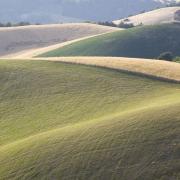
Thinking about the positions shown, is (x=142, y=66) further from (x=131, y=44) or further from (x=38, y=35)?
(x=38, y=35)

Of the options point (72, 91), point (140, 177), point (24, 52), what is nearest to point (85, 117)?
point (72, 91)

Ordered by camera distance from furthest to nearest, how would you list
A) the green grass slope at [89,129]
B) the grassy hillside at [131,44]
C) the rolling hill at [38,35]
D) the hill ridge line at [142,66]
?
the rolling hill at [38,35] → the grassy hillside at [131,44] → the hill ridge line at [142,66] → the green grass slope at [89,129]

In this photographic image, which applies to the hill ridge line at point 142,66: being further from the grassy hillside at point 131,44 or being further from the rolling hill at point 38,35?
the rolling hill at point 38,35

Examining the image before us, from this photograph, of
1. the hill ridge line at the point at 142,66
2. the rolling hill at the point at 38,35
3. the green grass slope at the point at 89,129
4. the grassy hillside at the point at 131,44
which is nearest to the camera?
the green grass slope at the point at 89,129

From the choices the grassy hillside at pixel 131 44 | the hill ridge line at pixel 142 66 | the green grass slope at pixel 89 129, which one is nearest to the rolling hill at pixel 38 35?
the grassy hillside at pixel 131 44

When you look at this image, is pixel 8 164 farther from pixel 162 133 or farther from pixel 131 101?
pixel 131 101

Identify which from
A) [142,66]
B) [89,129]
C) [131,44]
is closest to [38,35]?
[131,44]
